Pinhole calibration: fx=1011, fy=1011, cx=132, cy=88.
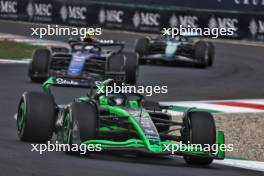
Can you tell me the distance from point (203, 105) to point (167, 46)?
28.7 feet

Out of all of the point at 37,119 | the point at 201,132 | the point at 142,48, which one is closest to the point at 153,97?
the point at 142,48

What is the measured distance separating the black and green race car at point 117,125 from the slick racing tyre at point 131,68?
945 cm

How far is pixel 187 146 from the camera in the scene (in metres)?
10.9

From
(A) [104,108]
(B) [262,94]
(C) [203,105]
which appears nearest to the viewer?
(A) [104,108]

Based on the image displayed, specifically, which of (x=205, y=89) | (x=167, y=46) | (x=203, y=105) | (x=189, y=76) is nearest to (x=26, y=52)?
(x=167, y=46)

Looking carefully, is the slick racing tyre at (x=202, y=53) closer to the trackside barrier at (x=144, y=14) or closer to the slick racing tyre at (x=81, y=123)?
the trackside barrier at (x=144, y=14)

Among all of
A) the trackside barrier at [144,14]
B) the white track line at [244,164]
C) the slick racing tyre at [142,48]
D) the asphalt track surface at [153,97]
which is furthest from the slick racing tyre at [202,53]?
the white track line at [244,164]

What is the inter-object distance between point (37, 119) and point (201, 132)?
6.56 feet

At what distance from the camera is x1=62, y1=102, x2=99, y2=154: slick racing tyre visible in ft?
35.5

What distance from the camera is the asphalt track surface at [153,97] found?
9.65m

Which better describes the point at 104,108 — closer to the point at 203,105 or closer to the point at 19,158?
the point at 19,158

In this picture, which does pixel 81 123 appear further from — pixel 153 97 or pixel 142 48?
pixel 142 48

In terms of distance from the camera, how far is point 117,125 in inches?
449

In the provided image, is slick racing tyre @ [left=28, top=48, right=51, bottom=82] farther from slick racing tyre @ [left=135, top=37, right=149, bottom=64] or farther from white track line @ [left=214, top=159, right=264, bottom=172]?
white track line @ [left=214, top=159, right=264, bottom=172]
